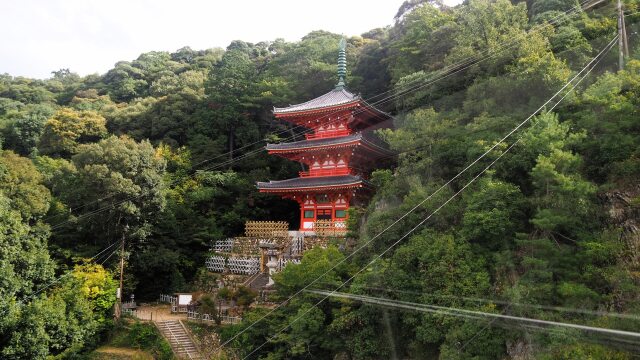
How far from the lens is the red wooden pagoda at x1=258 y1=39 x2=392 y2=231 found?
22422 millimetres

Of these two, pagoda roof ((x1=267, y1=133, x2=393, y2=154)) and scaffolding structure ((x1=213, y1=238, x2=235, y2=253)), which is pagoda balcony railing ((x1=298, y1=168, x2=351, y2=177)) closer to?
pagoda roof ((x1=267, y1=133, x2=393, y2=154))

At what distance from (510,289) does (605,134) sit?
493 cm

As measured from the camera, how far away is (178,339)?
16938 mm

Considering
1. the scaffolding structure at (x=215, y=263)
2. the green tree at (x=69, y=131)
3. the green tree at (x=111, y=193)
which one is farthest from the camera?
the green tree at (x=69, y=131)

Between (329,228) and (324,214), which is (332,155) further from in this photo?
(329,228)

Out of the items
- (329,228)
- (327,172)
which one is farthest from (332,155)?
(329,228)

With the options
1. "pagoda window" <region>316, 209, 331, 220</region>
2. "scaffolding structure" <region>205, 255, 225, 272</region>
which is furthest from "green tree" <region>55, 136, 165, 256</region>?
"pagoda window" <region>316, 209, 331, 220</region>

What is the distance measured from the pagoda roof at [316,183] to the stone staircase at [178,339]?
26.3 feet

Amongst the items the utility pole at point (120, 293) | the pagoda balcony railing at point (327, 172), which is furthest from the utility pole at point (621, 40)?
the utility pole at point (120, 293)

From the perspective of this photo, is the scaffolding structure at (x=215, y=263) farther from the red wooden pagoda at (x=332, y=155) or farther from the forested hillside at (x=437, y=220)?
the red wooden pagoda at (x=332, y=155)

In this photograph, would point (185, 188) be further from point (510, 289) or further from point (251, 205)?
point (510, 289)

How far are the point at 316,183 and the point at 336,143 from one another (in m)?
2.14

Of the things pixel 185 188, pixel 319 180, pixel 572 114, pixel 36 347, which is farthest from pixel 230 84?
pixel 572 114

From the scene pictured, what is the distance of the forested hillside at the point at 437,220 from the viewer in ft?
34.2
